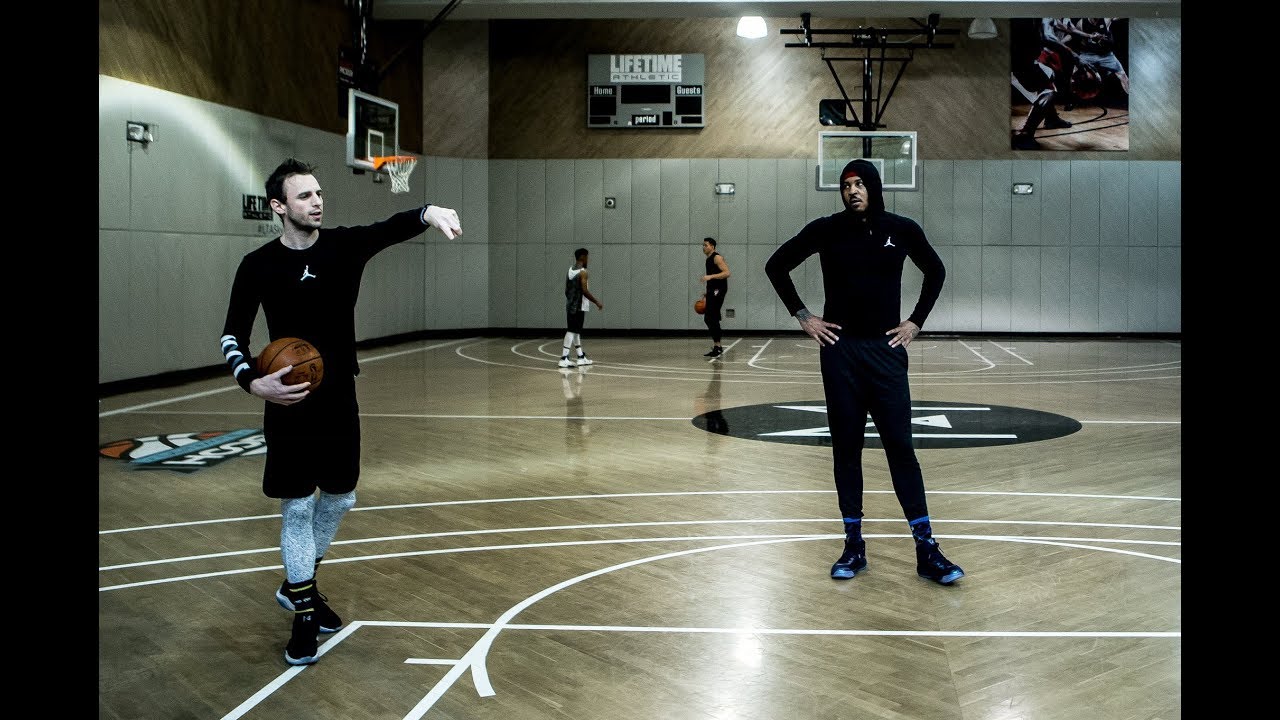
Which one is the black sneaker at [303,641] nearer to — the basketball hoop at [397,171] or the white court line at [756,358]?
the white court line at [756,358]

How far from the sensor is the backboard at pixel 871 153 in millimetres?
22266

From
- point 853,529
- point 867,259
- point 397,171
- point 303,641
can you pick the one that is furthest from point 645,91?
point 303,641

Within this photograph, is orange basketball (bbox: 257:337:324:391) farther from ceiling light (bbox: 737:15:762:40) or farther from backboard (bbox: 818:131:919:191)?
backboard (bbox: 818:131:919:191)

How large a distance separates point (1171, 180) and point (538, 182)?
13468 mm

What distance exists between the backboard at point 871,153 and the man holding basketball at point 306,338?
60.2 ft

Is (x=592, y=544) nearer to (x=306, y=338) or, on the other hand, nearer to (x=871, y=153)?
(x=306, y=338)

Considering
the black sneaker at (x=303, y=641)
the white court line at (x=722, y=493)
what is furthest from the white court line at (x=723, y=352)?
the black sneaker at (x=303, y=641)

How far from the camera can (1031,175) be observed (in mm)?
24844

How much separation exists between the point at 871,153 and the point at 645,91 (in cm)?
525
